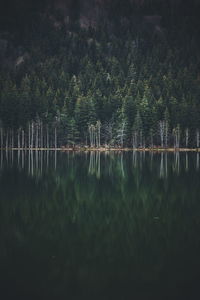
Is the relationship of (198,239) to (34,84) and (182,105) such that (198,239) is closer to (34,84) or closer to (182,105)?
(182,105)

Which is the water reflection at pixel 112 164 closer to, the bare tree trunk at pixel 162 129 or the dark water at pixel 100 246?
the dark water at pixel 100 246

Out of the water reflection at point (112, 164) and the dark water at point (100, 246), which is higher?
the water reflection at point (112, 164)

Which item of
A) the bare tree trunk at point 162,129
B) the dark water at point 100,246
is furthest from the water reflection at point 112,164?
the bare tree trunk at point 162,129

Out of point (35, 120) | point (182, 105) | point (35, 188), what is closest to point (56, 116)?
point (35, 120)

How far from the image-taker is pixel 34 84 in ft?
514

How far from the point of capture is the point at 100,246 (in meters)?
13.1

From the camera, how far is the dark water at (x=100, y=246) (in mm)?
9812

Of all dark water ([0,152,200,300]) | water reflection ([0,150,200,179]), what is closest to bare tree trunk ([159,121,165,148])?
water reflection ([0,150,200,179])

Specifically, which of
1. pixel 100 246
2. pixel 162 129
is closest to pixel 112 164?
pixel 100 246

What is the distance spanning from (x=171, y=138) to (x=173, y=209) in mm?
115897

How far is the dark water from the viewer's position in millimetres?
9812

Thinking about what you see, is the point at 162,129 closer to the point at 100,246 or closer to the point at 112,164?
the point at 112,164

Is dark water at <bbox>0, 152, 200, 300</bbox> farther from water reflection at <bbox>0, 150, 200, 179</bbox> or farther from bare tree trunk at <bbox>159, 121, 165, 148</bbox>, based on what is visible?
bare tree trunk at <bbox>159, 121, 165, 148</bbox>

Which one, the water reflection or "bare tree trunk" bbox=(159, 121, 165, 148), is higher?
"bare tree trunk" bbox=(159, 121, 165, 148)
